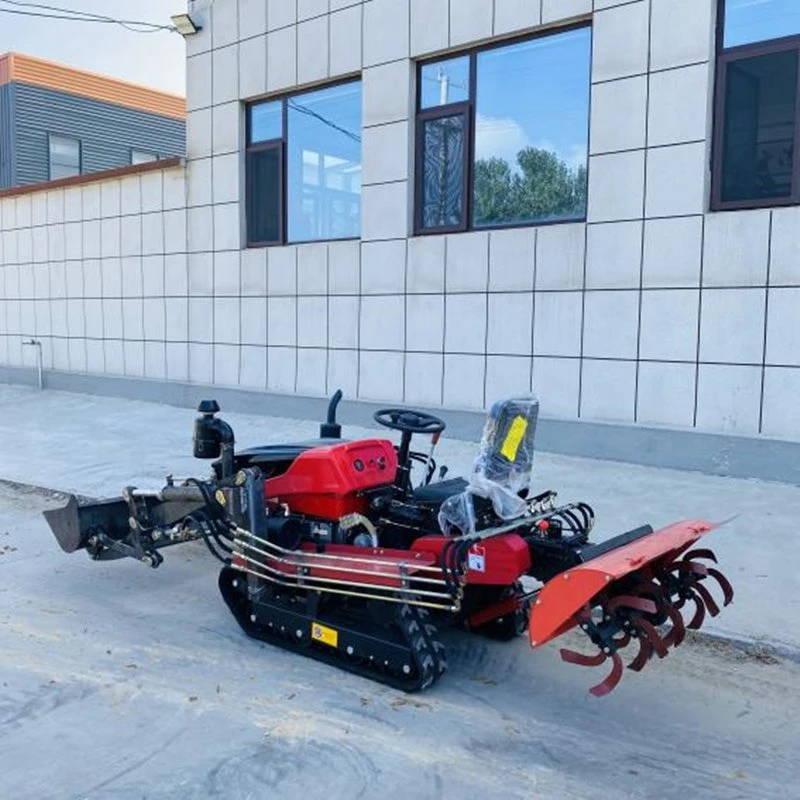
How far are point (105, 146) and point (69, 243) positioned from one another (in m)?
9.34

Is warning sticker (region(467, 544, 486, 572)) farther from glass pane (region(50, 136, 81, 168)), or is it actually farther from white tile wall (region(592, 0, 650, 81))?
glass pane (region(50, 136, 81, 168))

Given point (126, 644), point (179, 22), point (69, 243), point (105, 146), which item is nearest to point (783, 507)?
point (126, 644)

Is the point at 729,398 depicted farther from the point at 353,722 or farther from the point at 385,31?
the point at 385,31

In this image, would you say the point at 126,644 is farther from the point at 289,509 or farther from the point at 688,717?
the point at 688,717

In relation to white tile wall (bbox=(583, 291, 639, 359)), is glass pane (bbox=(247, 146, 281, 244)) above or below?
above

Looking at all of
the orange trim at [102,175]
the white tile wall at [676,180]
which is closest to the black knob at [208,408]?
the white tile wall at [676,180]

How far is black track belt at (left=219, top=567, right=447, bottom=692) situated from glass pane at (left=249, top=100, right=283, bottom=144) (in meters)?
7.74

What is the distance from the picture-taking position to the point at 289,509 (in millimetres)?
3930

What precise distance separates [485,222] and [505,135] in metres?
0.88

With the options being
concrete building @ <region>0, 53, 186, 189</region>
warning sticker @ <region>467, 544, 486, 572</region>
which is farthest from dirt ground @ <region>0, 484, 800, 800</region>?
concrete building @ <region>0, 53, 186, 189</region>

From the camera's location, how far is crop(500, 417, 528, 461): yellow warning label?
3.46 meters

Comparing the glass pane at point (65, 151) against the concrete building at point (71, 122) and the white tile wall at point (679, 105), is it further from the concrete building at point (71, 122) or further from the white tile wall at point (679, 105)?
the white tile wall at point (679, 105)

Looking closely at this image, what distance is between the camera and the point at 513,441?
3469 millimetres

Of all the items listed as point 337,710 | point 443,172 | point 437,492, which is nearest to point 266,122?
point 443,172
